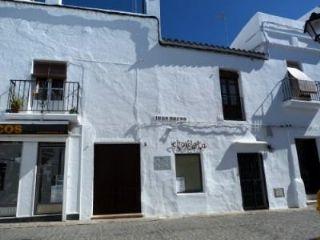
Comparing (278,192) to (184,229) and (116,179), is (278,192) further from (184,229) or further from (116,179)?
(116,179)

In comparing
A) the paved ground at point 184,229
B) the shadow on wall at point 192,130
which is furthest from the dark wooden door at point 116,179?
the paved ground at point 184,229

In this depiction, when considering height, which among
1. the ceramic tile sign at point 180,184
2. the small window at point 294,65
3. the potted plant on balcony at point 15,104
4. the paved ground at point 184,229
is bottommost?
the paved ground at point 184,229

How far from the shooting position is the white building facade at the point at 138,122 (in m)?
9.62

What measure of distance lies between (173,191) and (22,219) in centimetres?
463

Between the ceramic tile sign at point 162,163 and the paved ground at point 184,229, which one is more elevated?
the ceramic tile sign at point 162,163

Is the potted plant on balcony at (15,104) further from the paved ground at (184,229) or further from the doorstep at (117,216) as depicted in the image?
the doorstep at (117,216)

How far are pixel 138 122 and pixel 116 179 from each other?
2.03 metres

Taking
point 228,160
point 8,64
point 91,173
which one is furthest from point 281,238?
point 8,64

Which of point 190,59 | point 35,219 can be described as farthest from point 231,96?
point 35,219

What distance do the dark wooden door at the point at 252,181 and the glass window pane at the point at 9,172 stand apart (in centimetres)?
756

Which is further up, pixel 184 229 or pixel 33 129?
pixel 33 129

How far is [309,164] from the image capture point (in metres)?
12.9

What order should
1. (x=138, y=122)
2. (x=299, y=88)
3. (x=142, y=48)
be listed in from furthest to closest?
1. (x=299, y=88)
2. (x=142, y=48)
3. (x=138, y=122)

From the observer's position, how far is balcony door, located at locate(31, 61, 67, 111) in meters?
10.1
